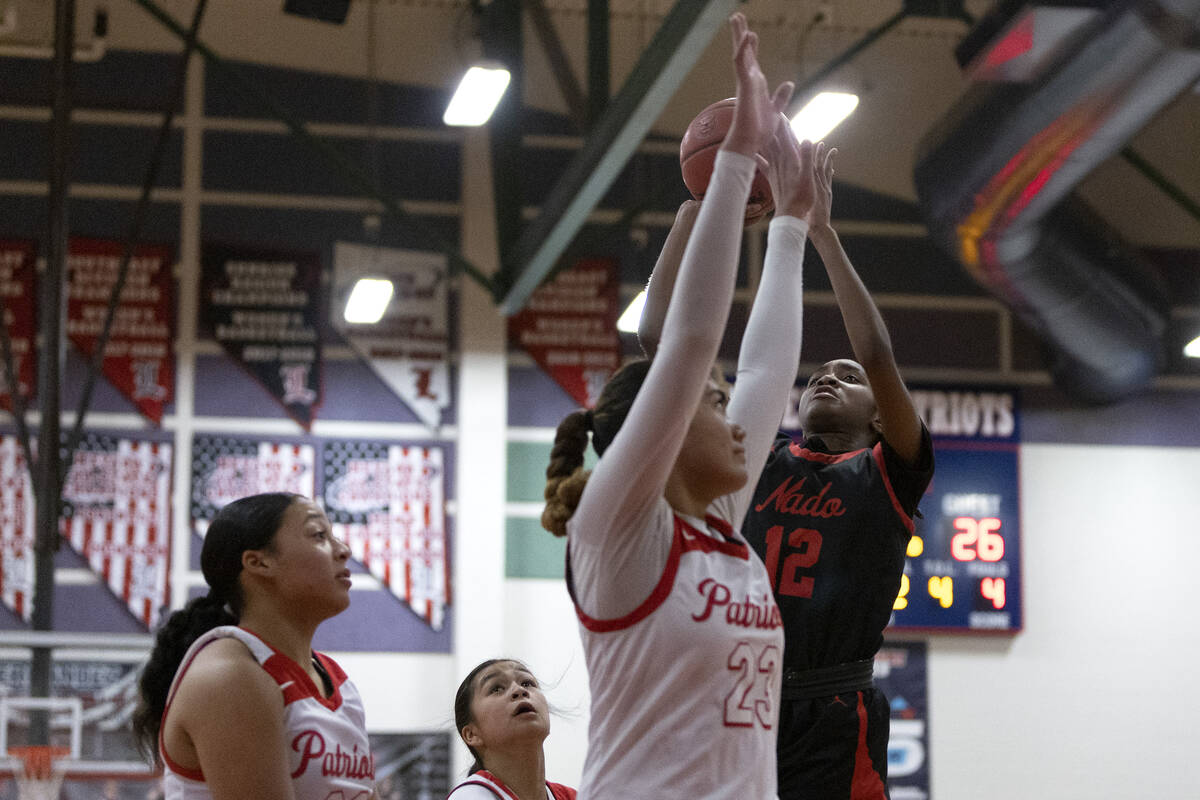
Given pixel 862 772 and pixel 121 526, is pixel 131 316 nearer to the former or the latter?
pixel 121 526

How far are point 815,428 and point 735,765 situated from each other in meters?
1.76

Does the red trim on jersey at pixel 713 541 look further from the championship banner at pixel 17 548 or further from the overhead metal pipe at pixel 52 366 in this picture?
the championship banner at pixel 17 548

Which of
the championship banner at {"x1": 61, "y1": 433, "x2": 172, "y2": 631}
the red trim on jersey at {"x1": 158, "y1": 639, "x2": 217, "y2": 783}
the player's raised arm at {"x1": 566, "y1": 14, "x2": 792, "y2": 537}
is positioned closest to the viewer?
the player's raised arm at {"x1": 566, "y1": 14, "x2": 792, "y2": 537}

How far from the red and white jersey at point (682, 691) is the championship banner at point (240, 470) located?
9.67 metres

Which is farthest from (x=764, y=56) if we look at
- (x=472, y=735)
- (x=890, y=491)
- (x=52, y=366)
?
(x=890, y=491)

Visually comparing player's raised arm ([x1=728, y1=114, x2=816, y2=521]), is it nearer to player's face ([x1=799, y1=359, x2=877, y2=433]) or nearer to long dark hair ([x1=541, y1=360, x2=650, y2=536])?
long dark hair ([x1=541, y1=360, x2=650, y2=536])

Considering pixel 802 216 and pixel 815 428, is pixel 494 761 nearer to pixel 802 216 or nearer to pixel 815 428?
pixel 815 428

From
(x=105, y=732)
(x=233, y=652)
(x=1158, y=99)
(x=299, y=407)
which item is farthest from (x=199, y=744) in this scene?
(x=299, y=407)

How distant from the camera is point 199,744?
2.96m

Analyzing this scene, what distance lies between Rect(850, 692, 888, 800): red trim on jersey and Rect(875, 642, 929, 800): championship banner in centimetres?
871

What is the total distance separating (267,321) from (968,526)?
6.00 metres

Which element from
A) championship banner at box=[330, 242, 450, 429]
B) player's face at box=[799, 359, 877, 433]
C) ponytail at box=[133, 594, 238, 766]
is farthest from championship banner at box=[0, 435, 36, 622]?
player's face at box=[799, 359, 877, 433]

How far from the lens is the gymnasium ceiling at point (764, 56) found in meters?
12.4

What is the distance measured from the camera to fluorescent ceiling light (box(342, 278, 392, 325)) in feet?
36.1
